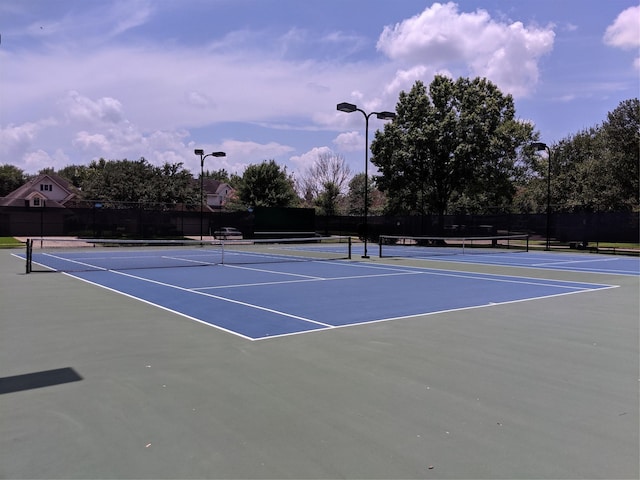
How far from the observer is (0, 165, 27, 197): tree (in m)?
92.6

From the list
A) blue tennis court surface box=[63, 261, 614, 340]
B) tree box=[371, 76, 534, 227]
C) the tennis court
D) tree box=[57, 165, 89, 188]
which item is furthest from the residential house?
the tennis court

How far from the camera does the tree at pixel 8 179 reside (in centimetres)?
9256

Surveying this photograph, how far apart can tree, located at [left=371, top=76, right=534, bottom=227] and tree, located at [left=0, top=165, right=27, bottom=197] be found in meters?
81.8

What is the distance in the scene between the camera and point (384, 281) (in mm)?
13328

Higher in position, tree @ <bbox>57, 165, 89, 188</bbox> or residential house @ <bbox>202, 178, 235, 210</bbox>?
tree @ <bbox>57, 165, 89, 188</bbox>

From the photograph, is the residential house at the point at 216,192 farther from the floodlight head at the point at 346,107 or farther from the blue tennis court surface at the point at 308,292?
the blue tennis court surface at the point at 308,292

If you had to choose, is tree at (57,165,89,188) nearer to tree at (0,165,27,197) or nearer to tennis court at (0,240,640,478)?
tree at (0,165,27,197)

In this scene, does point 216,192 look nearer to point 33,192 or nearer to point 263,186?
point 33,192

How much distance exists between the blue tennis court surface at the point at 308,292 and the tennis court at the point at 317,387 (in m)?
0.10

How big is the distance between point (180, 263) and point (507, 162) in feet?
91.7

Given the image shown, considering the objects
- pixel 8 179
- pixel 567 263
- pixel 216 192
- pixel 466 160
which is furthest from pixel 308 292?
pixel 8 179

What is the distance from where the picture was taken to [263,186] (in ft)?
173

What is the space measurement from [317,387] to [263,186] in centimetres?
4891

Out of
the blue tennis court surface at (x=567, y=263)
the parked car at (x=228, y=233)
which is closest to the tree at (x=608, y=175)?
the blue tennis court surface at (x=567, y=263)
